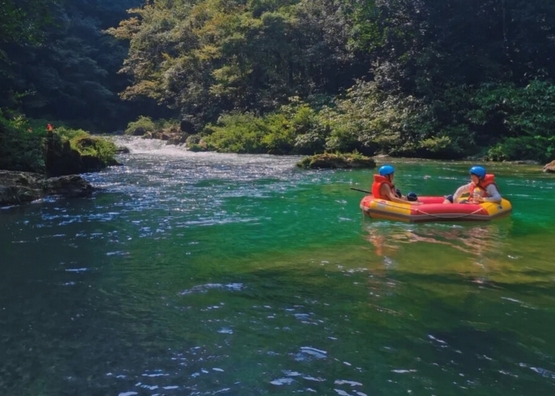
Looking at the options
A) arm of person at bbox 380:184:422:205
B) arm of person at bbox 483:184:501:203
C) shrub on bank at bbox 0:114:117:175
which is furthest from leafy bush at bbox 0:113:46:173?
arm of person at bbox 483:184:501:203

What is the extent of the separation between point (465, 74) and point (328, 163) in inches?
404

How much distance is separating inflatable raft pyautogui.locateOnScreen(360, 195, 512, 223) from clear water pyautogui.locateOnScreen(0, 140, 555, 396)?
199mm

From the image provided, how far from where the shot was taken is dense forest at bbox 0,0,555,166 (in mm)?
24484

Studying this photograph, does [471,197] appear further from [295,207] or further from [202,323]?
[202,323]

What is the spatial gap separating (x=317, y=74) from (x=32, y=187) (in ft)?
80.1

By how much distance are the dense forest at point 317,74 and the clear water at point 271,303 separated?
10.9 m

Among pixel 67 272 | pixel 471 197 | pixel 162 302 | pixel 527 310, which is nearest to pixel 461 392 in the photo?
pixel 527 310

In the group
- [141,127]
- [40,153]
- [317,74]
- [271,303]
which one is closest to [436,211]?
[271,303]

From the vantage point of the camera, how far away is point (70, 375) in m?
4.18

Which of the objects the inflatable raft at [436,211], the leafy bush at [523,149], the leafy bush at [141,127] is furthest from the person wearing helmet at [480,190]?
the leafy bush at [141,127]

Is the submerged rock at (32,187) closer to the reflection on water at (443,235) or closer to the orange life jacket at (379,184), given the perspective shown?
the orange life jacket at (379,184)

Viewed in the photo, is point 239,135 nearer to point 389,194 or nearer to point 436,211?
point 389,194

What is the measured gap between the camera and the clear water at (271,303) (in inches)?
165

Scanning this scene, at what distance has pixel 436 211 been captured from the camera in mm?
10031
